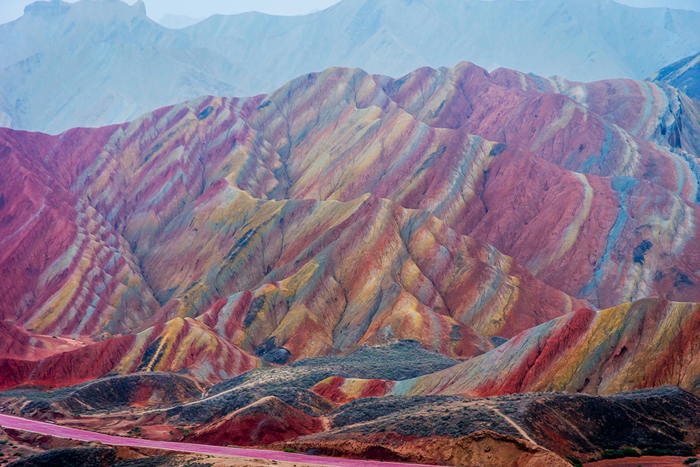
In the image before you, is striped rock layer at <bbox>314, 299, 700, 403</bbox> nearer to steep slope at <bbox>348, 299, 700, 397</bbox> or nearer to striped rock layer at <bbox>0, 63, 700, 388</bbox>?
steep slope at <bbox>348, 299, 700, 397</bbox>

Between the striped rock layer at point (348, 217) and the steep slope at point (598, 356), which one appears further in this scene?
Result: the striped rock layer at point (348, 217)

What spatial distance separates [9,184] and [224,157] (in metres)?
42.3

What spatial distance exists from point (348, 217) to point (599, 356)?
67.5 metres

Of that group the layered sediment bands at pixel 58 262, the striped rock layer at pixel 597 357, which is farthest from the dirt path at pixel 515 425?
the layered sediment bands at pixel 58 262

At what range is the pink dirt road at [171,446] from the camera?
4512 centimetres

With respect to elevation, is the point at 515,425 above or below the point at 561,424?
below

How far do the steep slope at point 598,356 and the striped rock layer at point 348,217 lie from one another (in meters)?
31.9

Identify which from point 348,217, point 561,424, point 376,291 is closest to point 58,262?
point 348,217

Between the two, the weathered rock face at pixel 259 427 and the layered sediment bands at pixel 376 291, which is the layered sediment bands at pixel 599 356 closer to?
the weathered rock face at pixel 259 427

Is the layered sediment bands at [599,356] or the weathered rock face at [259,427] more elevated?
the layered sediment bands at [599,356]

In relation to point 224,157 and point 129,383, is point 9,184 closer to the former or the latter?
point 224,157

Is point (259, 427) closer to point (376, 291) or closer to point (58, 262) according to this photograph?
point (376, 291)

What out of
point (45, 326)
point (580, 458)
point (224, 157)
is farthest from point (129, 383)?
point (224, 157)

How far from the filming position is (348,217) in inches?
4953
